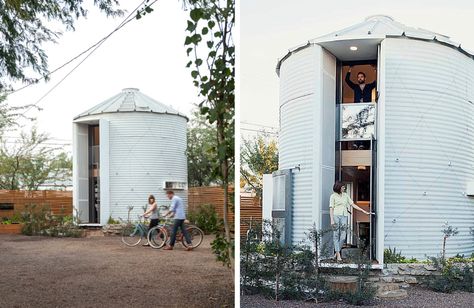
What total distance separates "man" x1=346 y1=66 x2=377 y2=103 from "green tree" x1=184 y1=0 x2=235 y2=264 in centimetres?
74

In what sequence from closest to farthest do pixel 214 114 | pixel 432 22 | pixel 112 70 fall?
pixel 214 114, pixel 112 70, pixel 432 22

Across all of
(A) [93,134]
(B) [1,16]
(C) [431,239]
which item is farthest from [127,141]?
(C) [431,239]

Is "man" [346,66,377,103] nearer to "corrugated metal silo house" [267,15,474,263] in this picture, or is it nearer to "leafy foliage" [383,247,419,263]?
"corrugated metal silo house" [267,15,474,263]

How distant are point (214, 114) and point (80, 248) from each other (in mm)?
1096

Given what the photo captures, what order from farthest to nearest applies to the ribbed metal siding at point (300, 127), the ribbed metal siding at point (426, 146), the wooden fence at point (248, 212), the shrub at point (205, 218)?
1. the wooden fence at point (248, 212)
2. the ribbed metal siding at point (300, 127)
3. the ribbed metal siding at point (426, 146)
4. the shrub at point (205, 218)

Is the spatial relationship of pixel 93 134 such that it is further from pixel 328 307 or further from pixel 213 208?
pixel 328 307

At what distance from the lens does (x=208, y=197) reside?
2678mm

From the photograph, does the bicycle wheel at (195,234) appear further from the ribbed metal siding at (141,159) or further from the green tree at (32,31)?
the green tree at (32,31)

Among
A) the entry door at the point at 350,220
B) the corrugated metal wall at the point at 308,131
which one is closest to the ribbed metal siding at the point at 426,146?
the entry door at the point at 350,220

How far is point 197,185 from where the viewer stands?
2652 mm

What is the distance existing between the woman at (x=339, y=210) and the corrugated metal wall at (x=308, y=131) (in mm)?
44

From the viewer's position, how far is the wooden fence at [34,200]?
9.00 ft

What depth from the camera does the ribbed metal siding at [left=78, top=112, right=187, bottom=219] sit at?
2602mm

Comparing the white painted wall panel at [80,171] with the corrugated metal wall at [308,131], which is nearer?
the white painted wall panel at [80,171]
